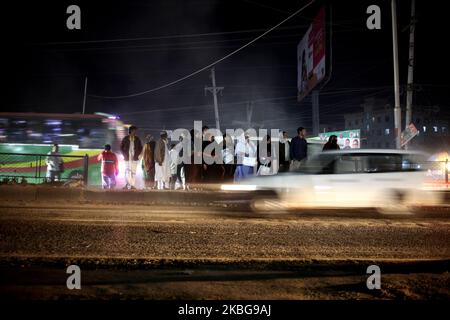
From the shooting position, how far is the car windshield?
28.7ft

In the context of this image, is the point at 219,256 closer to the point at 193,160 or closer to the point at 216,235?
the point at 216,235

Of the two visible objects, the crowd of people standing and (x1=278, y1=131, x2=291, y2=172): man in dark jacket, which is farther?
(x1=278, y1=131, x2=291, y2=172): man in dark jacket

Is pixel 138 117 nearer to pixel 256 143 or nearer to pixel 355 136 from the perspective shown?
pixel 355 136

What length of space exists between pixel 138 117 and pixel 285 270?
50.9 m

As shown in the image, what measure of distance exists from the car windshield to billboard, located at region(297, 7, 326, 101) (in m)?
12.7

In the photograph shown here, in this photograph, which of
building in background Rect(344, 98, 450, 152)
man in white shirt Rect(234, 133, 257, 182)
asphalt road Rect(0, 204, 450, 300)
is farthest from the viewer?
building in background Rect(344, 98, 450, 152)

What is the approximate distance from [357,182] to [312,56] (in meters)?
16.8

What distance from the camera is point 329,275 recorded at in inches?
157

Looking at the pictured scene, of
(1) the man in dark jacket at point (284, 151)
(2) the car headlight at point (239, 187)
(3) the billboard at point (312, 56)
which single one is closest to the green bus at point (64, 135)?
(2) the car headlight at point (239, 187)

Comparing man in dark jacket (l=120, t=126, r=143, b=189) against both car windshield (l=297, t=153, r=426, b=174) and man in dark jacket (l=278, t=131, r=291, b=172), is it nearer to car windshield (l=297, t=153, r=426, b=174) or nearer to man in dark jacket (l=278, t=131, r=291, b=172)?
man in dark jacket (l=278, t=131, r=291, b=172)

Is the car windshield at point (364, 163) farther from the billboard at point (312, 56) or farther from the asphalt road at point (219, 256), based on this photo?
the billboard at point (312, 56)

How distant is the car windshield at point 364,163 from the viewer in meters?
8.75

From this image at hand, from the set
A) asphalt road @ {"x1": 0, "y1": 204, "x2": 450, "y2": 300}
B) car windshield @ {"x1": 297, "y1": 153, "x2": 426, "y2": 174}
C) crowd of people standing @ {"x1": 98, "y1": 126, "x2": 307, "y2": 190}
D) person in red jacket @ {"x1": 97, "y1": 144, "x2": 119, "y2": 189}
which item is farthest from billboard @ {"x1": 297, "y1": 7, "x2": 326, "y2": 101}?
asphalt road @ {"x1": 0, "y1": 204, "x2": 450, "y2": 300}

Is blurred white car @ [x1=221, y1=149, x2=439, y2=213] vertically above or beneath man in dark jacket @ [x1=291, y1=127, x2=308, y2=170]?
beneath
